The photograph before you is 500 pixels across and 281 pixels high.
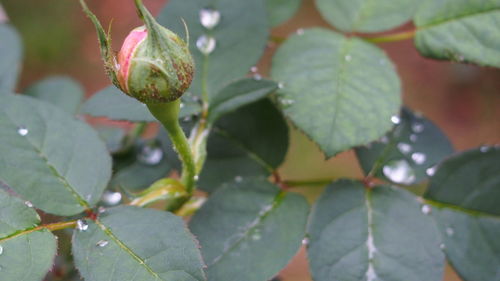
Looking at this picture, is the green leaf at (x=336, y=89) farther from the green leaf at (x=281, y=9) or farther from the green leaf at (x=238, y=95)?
the green leaf at (x=281, y=9)

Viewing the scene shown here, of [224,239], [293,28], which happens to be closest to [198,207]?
[224,239]

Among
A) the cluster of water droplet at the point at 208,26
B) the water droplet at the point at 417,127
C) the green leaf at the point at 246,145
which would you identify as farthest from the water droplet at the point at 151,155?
the water droplet at the point at 417,127

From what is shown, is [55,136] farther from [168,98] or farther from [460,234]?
[460,234]

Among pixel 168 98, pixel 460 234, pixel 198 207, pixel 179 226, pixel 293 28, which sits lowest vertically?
pixel 293 28

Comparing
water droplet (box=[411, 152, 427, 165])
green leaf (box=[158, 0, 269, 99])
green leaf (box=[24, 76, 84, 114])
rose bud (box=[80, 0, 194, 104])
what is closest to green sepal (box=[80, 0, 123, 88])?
rose bud (box=[80, 0, 194, 104])

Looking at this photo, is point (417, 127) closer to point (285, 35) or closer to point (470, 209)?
point (470, 209)

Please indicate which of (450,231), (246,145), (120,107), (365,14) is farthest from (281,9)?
(450,231)

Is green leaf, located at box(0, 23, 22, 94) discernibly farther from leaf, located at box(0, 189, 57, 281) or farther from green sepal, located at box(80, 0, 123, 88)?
green sepal, located at box(80, 0, 123, 88)
